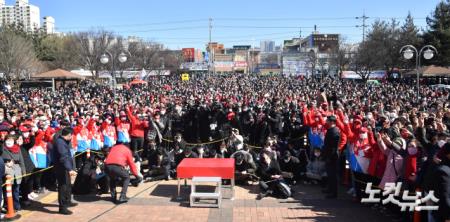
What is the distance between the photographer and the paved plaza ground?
8.62 metres

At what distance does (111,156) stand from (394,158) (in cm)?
593

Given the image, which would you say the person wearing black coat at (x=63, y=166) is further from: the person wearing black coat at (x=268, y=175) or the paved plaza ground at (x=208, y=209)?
the person wearing black coat at (x=268, y=175)

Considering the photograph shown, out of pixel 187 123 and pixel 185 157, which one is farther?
pixel 187 123

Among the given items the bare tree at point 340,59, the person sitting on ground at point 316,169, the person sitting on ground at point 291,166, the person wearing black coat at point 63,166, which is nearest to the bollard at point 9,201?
the person wearing black coat at point 63,166

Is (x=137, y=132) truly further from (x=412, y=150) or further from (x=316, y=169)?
(x=412, y=150)

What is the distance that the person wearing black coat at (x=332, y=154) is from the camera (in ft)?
32.8

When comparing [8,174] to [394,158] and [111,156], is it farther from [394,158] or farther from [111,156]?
[394,158]

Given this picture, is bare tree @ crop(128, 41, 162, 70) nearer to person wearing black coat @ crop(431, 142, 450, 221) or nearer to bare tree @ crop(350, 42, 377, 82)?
bare tree @ crop(350, 42, 377, 82)

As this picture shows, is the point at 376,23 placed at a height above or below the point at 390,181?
above

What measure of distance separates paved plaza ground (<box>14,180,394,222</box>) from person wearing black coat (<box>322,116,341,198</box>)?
11.7 inches

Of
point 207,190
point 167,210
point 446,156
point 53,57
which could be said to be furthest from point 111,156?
point 53,57

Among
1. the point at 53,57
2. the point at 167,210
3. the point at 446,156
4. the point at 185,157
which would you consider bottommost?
the point at 167,210

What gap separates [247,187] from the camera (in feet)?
37.2

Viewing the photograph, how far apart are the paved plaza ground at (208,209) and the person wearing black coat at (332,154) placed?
298mm
